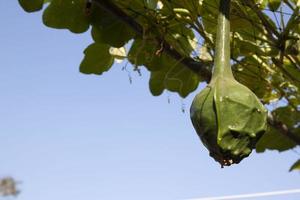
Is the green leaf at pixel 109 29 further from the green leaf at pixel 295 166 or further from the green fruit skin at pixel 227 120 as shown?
the green leaf at pixel 295 166

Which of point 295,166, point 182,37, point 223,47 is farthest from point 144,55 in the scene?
point 223,47

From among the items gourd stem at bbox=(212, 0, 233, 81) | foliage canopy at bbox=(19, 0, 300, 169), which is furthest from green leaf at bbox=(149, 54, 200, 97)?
gourd stem at bbox=(212, 0, 233, 81)

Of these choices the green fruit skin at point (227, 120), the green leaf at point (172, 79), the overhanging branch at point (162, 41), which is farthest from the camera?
the green leaf at point (172, 79)

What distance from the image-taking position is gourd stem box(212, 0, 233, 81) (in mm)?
709

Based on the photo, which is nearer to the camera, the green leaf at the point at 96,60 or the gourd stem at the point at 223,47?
the gourd stem at the point at 223,47

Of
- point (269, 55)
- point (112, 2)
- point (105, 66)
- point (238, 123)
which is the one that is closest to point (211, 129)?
point (238, 123)

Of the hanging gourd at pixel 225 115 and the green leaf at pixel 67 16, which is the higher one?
the hanging gourd at pixel 225 115

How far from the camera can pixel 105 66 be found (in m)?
1.63

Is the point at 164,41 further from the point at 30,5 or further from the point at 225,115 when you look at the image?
the point at 225,115

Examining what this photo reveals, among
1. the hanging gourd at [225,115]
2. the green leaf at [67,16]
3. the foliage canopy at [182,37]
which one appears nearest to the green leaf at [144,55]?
the foliage canopy at [182,37]

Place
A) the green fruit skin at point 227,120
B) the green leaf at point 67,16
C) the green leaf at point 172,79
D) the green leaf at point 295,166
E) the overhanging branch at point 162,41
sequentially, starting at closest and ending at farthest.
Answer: the green fruit skin at point 227,120 → the overhanging branch at point 162,41 → the green leaf at point 67,16 → the green leaf at point 172,79 → the green leaf at point 295,166

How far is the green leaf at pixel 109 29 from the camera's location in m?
1.37

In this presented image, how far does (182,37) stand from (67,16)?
30 centimetres

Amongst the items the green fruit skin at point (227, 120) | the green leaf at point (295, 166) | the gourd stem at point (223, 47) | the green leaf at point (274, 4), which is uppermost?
the gourd stem at point (223, 47)
